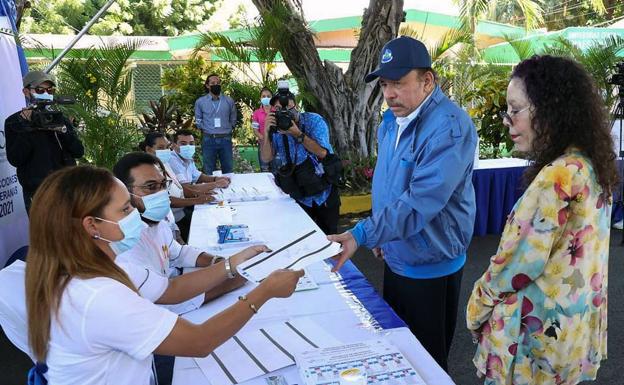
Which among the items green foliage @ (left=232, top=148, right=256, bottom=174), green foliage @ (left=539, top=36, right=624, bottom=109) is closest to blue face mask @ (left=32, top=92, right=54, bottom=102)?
green foliage @ (left=232, top=148, right=256, bottom=174)

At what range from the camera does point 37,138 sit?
153 inches

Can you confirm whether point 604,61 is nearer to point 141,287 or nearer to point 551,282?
point 551,282

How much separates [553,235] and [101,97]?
19.9 ft

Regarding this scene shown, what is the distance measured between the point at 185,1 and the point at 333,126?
1650 centimetres

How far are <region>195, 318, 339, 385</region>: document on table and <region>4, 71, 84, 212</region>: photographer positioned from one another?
2821 millimetres

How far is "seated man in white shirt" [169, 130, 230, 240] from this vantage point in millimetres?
4075

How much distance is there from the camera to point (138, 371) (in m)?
1.26

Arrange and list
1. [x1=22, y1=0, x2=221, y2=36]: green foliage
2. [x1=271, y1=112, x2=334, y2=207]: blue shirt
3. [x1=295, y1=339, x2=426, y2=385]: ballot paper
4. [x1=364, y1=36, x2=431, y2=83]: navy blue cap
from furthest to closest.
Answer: [x1=22, y1=0, x2=221, y2=36]: green foliage
[x1=271, y1=112, x2=334, y2=207]: blue shirt
[x1=364, y1=36, x2=431, y2=83]: navy blue cap
[x1=295, y1=339, x2=426, y2=385]: ballot paper

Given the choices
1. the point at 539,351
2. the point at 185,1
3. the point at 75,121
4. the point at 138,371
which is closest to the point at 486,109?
the point at 75,121

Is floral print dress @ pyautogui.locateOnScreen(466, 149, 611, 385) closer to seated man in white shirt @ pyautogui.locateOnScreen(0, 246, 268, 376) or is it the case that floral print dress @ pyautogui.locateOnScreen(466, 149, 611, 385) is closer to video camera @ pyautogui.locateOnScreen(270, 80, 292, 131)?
seated man in white shirt @ pyautogui.locateOnScreen(0, 246, 268, 376)

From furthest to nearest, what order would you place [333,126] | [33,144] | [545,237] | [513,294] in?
1. [333,126]
2. [33,144]
3. [513,294]
4. [545,237]

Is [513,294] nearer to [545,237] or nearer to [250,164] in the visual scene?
[545,237]

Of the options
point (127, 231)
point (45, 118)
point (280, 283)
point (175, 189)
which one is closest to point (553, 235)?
point (280, 283)

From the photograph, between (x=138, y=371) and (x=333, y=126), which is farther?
(x=333, y=126)
